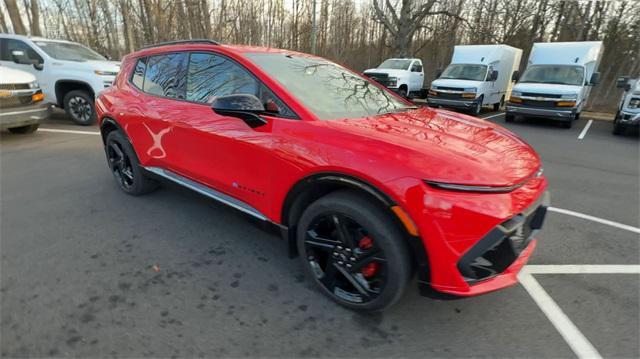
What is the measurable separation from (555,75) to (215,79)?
12.0m

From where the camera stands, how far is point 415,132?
7.27ft

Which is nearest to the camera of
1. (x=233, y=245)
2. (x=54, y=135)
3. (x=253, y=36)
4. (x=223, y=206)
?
(x=223, y=206)

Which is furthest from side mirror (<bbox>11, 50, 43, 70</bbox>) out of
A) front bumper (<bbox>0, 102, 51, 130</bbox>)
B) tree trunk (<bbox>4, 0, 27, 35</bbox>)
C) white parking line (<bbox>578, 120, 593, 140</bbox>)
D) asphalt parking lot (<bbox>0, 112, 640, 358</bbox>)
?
white parking line (<bbox>578, 120, 593, 140</bbox>)

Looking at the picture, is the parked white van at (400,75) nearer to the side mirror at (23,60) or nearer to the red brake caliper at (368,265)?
the side mirror at (23,60)

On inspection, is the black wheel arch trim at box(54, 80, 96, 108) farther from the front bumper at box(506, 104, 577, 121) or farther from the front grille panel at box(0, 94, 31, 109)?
the front bumper at box(506, 104, 577, 121)

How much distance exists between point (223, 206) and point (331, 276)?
1.14m

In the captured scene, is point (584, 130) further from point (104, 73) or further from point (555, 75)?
point (104, 73)

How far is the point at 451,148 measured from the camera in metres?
2.01

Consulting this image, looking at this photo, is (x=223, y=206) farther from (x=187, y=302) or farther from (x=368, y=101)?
(x=368, y=101)

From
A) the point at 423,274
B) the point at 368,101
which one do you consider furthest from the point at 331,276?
the point at 368,101

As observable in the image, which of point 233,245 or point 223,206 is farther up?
point 223,206

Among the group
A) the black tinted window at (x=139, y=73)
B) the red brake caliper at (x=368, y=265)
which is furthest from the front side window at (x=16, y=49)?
the red brake caliper at (x=368, y=265)

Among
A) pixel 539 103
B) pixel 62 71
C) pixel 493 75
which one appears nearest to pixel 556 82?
pixel 539 103

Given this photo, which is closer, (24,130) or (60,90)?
(24,130)
